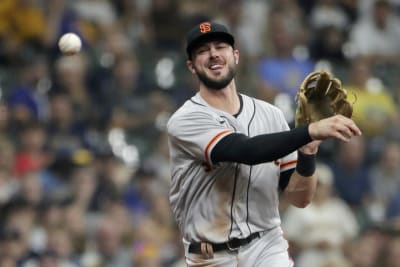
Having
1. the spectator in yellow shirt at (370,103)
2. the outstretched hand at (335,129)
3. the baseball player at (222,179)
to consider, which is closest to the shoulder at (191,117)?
the baseball player at (222,179)

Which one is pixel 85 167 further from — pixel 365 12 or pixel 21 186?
pixel 365 12

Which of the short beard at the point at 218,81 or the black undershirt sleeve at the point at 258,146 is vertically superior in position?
the short beard at the point at 218,81

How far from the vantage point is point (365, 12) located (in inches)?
558

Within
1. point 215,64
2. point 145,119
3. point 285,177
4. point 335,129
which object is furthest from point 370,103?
point 335,129

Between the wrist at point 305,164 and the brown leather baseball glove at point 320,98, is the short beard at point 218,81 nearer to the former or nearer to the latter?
the brown leather baseball glove at point 320,98

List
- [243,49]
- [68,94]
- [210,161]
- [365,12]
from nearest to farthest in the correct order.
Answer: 1. [210,161]
2. [68,94]
3. [243,49]
4. [365,12]

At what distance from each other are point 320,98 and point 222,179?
719 millimetres

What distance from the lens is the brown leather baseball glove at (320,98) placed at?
6.23 m

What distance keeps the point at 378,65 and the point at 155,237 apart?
4094 mm

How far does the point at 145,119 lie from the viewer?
12.2 metres

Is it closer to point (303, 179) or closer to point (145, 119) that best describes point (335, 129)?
point (303, 179)

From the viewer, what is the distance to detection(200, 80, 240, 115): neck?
6613 millimetres

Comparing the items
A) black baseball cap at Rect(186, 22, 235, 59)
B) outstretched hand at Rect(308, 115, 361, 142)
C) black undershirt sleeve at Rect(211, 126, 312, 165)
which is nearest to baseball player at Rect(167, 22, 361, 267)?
black baseball cap at Rect(186, 22, 235, 59)

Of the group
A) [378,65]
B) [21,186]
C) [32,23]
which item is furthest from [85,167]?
[378,65]
